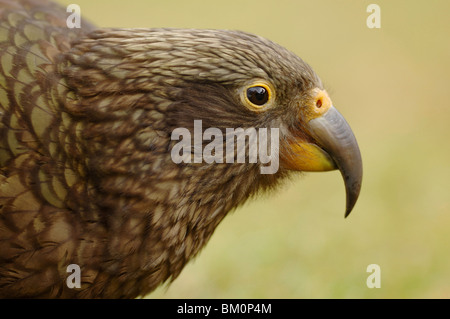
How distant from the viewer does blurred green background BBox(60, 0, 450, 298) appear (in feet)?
15.2

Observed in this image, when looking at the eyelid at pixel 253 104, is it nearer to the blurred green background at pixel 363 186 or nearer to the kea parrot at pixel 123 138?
the kea parrot at pixel 123 138

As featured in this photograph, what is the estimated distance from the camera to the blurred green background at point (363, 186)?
15.2 ft

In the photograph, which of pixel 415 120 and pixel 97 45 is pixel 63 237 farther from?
pixel 415 120

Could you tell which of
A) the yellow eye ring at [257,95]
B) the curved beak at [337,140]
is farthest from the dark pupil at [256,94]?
the curved beak at [337,140]

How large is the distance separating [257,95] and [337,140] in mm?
427

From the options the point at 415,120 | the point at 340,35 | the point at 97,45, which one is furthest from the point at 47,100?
the point at 340,35

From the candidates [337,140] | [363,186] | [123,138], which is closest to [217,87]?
[123,138]

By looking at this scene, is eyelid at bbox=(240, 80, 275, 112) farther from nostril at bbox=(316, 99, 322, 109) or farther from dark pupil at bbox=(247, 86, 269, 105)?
nostril at bbox=(316, 99, 322, 109)

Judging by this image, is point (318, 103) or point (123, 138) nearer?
point (123, 138)

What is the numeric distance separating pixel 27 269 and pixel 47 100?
71cm

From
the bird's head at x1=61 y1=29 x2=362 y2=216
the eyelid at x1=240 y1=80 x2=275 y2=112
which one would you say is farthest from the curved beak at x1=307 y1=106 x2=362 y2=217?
the eyelid at x1=240 y1=80 x2=275 y2=112

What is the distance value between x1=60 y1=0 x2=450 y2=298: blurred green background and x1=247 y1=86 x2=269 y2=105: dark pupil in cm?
55

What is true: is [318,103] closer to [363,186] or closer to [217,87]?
[217,87]

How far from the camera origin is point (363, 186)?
6199 mm
